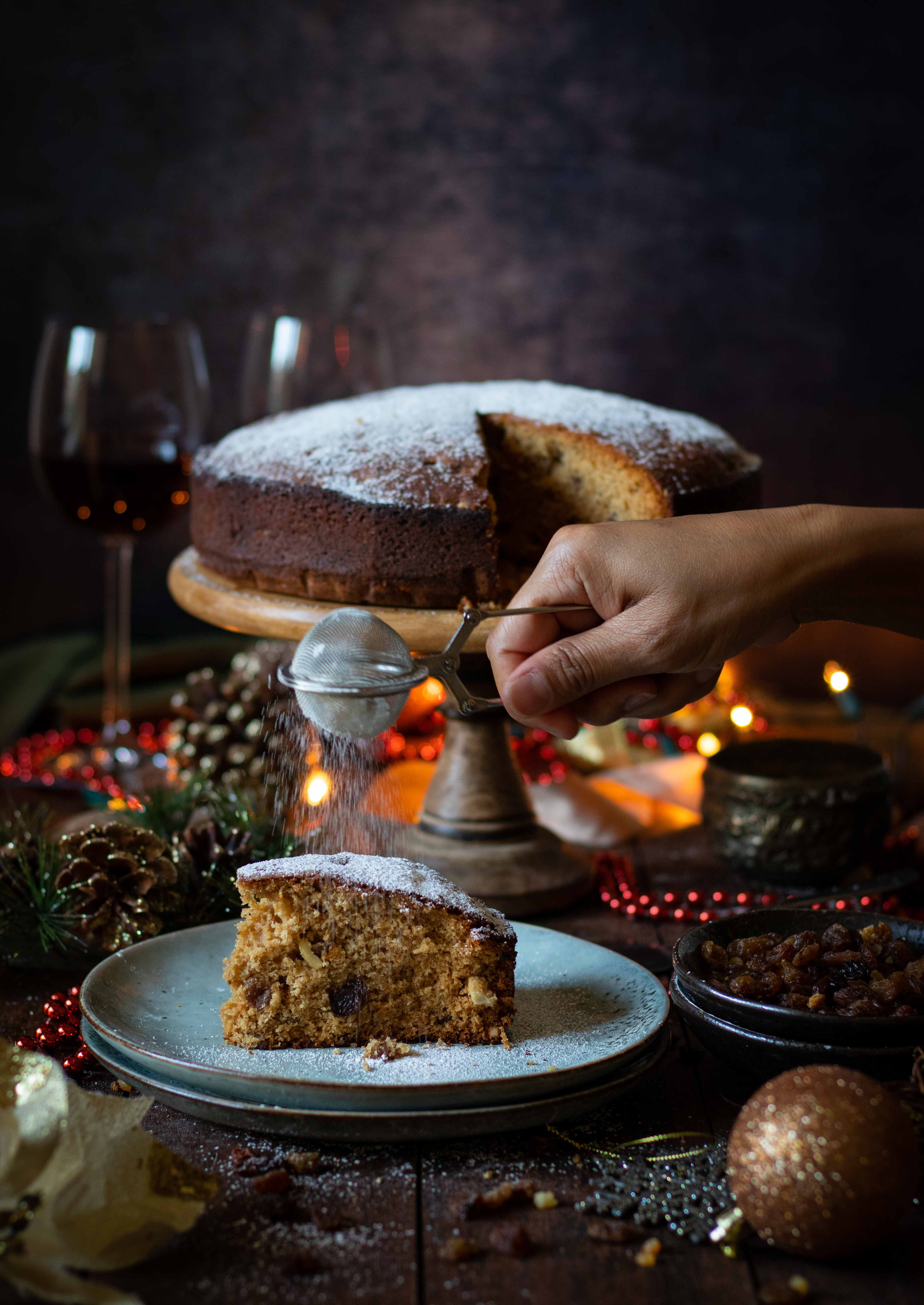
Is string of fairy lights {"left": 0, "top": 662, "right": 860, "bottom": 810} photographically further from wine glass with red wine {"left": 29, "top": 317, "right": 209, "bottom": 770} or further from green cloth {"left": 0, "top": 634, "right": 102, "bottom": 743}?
wine glass with red wine {"left": 29, "top": 317, "right": 209, "bottom": 770}

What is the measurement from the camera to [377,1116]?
1.04m

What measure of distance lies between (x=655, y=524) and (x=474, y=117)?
8.96 ft

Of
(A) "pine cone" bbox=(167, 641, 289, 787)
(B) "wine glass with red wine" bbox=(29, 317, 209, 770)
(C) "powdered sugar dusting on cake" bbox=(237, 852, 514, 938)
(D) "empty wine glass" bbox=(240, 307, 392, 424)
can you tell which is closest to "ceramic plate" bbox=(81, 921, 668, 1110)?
(C) "powdered sugar dusting on cake" bbox=(237, 852, 514, 938)

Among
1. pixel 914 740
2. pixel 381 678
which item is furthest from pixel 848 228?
pixel 381 678

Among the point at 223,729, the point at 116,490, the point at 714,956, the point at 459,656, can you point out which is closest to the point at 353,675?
the point at 459,656

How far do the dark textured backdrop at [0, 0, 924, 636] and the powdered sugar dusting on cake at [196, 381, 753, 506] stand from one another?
186cm

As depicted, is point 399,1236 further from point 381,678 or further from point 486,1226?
point 381,678

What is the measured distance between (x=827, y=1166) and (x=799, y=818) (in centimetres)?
89

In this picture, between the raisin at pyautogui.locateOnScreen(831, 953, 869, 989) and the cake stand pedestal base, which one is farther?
the cake stand pedestal base

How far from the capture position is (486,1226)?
3.31 feet

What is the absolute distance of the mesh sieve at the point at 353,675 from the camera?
46.9 inches

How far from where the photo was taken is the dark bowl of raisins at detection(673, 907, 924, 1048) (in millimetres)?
1078

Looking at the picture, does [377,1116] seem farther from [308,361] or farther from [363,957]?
[308,361]

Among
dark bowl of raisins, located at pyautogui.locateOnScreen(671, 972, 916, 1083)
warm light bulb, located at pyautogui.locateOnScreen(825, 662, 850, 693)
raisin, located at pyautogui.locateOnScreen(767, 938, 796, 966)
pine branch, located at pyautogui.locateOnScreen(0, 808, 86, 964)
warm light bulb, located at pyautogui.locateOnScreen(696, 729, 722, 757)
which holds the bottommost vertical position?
warm light bulb, located at pyautogui.locateOnScreen(696, 729, 722, 757)
